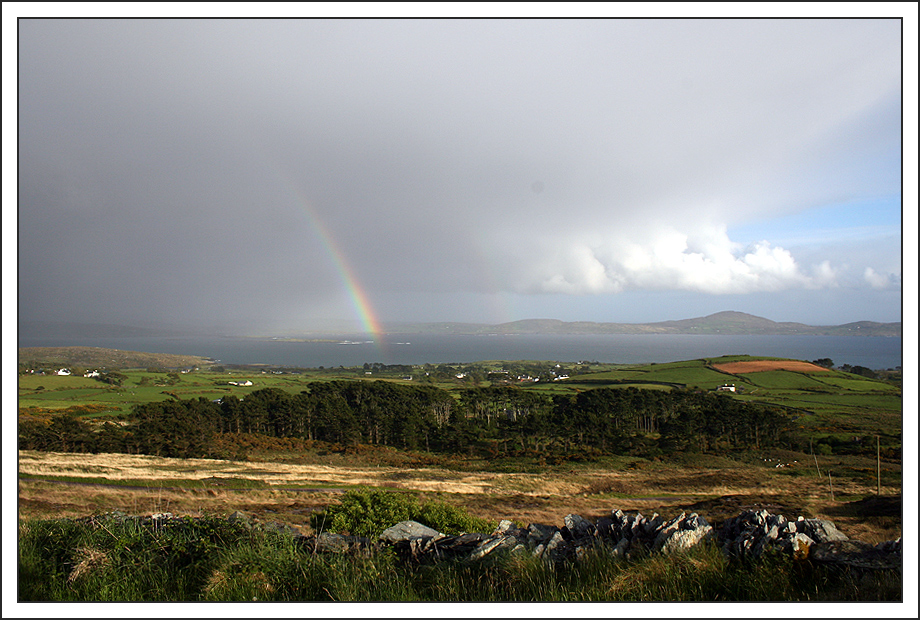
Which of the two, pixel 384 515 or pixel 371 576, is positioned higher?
pixel 371 576

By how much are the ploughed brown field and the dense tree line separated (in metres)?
26.1

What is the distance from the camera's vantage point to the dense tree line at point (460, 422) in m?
49.0

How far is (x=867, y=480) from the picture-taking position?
3078 cm

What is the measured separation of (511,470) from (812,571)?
3640 centimetres

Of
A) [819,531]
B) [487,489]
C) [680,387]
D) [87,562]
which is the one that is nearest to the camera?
[87,562]

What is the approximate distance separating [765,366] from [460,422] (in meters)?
63.0

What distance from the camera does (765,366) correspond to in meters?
84.9

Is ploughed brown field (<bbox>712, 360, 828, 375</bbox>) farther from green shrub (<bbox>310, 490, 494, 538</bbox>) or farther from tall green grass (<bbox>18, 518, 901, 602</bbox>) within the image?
tall green grass (<bbox>18, 518, 901, 602</bbox>)

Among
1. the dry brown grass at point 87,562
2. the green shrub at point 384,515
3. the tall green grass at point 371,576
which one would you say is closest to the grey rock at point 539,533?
the tall green grass at point 371,576

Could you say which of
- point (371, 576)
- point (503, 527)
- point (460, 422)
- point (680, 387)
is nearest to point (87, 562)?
point (371, 576)

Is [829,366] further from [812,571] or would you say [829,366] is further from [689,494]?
[812,571]

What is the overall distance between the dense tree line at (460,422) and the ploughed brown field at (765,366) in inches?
1028

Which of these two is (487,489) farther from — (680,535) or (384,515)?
(680,535)

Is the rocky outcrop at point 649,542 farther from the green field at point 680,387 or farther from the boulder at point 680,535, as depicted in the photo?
the green field at point 680,387
